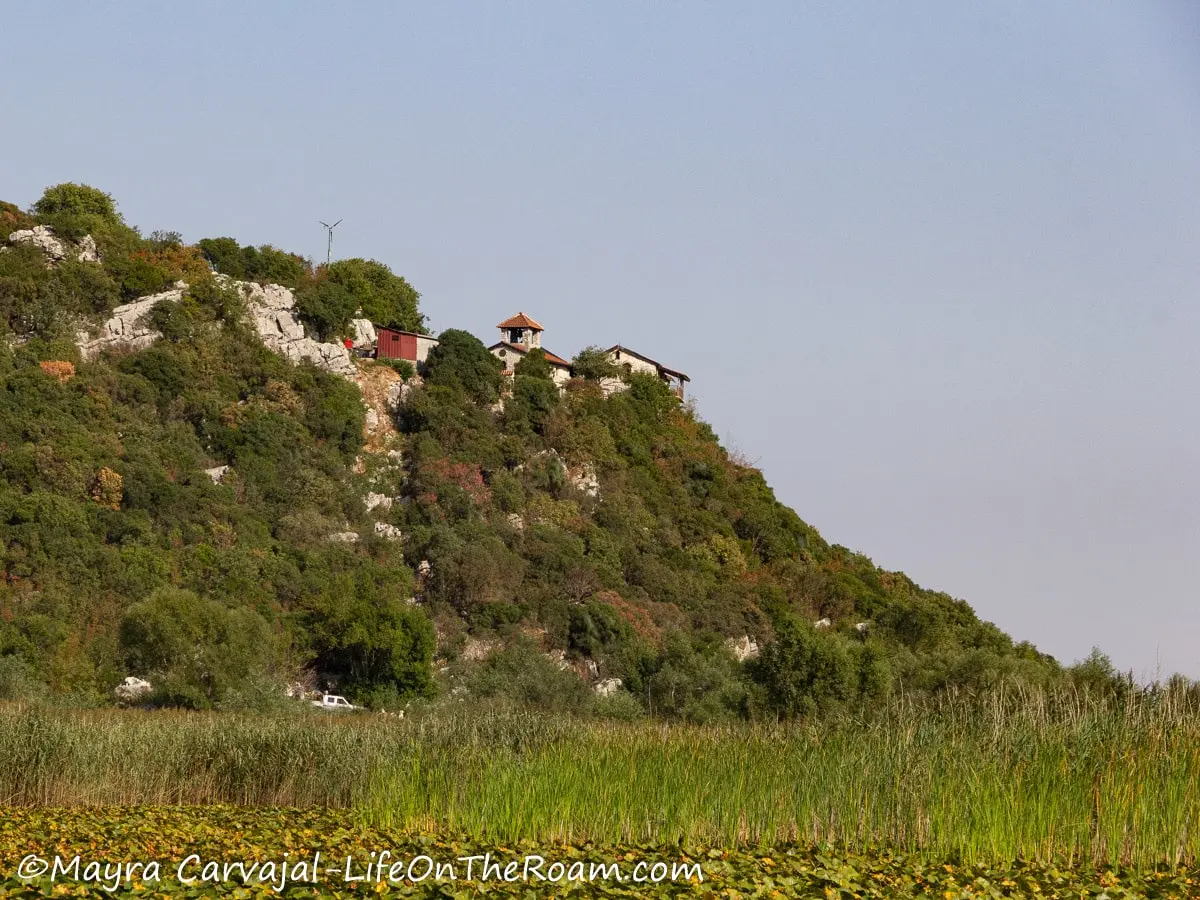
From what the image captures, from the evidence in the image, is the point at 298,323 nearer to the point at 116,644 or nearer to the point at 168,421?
the point at 168,421

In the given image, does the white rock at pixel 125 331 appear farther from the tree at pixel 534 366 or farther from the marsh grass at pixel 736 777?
the marsh grass at pixel 736 777

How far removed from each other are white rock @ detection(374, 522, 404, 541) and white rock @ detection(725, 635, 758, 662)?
1189cm

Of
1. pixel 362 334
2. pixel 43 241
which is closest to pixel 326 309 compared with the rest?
pixel 362 334

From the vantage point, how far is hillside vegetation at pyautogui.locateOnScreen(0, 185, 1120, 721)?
36.2 metres

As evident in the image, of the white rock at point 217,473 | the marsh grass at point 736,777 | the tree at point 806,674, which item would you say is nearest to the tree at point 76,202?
the white rock at point 217,473

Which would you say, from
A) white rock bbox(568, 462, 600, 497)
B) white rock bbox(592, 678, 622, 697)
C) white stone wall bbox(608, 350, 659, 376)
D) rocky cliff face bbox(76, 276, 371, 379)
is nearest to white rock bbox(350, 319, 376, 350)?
rocky cliff face bbox(76, 276, 371, 379)

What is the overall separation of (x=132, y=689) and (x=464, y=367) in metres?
25.9

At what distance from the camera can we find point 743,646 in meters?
48.6

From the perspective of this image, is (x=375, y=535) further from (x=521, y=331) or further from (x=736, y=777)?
(x=736, y=777)

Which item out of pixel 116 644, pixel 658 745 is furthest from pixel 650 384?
pixel 658 745

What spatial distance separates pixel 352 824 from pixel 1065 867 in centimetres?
718

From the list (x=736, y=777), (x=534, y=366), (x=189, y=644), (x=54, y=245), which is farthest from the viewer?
(x=534, y=366)

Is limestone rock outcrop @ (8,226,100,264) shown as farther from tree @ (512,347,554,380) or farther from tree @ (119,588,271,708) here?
tree @ (119,588,271,708)

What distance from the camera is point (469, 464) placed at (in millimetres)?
53500
